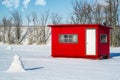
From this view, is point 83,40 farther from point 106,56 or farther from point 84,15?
point 84,15

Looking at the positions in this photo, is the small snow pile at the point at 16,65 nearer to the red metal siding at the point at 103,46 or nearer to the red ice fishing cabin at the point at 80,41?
the red ice fishing cabin at the point at 80,41

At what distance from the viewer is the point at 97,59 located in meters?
24.7

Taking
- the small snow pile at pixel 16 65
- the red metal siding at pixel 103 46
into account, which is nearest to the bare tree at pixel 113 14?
the red metal siding at pixel 103 46

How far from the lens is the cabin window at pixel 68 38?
25.7 metres

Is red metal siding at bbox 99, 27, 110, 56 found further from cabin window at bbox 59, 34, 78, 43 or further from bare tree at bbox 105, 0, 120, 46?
bare tree at bbox 105, 0, 120, 46

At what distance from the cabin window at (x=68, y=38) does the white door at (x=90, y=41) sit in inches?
37.5

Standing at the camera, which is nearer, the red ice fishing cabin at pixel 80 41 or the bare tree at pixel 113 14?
the red ice fishing cabin at pixel 80 41

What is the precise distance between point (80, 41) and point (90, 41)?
776mm

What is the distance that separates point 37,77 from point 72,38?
41.2ft

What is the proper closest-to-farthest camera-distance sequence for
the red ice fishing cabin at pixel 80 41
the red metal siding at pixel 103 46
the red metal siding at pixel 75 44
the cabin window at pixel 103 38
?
1. the red ice fishing cabin at pixel 80 41
2. the red metal siding at pixel 75 44
3. the red metal siding at pixel 103 46
4. the cabin window at pixel 103 38

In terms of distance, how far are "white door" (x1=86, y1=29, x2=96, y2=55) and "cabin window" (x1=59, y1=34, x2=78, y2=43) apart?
3.13ft

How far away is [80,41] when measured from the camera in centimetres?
2545

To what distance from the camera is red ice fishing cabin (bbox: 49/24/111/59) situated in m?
25.0

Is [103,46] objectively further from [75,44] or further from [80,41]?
[75,44]
